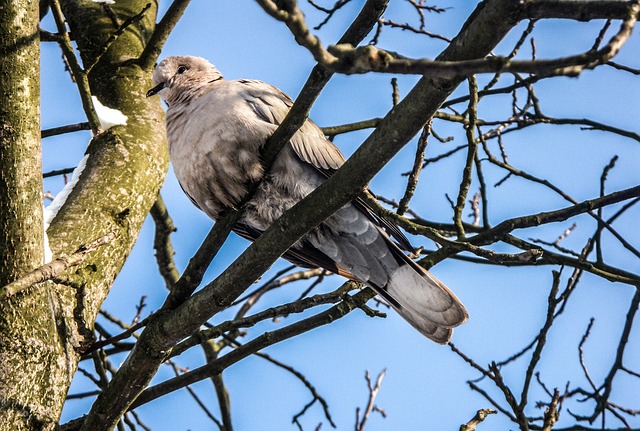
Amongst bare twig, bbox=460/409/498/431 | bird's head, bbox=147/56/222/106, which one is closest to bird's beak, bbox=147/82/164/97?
bird's head, bbox=147/56/222/106

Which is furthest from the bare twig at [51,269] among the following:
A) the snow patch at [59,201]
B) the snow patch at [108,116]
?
the snow patch at [108,116]

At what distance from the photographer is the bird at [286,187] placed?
3191mm

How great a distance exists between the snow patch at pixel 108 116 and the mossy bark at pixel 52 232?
30 mm

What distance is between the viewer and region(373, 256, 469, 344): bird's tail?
10.5 feet

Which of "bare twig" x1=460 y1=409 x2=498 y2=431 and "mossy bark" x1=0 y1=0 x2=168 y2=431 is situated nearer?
"mossy bark" x1=0 y1=0 x2=168 y2=431

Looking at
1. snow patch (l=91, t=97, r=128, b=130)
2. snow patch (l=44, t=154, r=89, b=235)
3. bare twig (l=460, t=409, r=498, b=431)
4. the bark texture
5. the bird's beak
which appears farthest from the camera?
the bird's beak

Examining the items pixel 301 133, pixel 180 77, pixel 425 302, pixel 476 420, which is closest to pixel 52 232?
pixel 301 133

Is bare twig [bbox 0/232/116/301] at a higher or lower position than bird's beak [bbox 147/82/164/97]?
lower

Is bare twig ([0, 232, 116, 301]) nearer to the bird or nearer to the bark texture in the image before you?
the bark texture

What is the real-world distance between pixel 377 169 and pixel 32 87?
121cm

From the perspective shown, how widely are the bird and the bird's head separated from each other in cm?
29

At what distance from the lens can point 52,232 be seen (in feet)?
9.43

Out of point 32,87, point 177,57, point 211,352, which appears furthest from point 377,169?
point 211,352

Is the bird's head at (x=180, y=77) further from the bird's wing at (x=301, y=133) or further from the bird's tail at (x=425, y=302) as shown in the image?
the bird's tail at (x=425, y=302)
